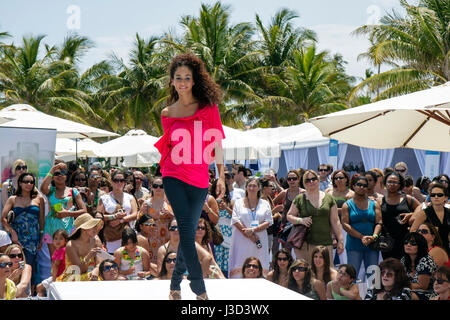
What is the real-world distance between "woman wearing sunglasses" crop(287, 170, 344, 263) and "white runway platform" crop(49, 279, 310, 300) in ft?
8.88

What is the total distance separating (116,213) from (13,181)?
1.48m

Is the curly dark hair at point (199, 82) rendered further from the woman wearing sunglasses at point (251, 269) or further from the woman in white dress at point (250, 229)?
the woman in white dress at point (250, 229)

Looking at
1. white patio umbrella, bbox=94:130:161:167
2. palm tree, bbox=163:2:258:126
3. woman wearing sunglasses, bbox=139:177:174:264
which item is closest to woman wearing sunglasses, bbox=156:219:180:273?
woman wearing sunglasses, bbox=139:177:174:264

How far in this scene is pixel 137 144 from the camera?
1428 centimetres

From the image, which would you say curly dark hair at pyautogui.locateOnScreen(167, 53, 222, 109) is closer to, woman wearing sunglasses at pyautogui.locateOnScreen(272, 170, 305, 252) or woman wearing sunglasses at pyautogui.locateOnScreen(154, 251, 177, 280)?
woman wearing sunglasses at pyautogui.locateOnScreen(154, 251, 177, 280)

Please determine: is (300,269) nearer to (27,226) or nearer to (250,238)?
(250,238)

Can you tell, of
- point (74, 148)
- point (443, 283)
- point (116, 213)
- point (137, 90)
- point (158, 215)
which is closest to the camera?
point (443, 283)

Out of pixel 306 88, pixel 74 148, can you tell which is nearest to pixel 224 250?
pixel 74 148

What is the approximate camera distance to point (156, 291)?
4.10 meters

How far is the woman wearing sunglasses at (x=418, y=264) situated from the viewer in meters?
6.00

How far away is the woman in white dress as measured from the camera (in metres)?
7.59
